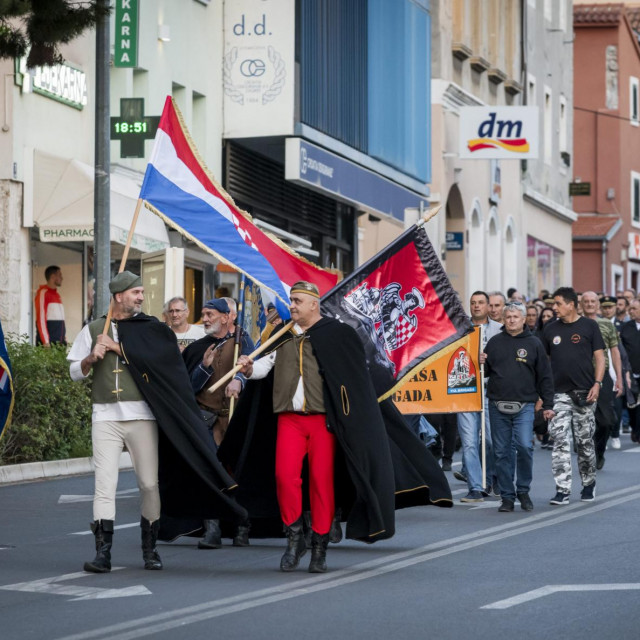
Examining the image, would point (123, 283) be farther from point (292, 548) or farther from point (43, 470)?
point (43, 470)

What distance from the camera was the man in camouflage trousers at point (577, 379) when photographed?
53.4 ft

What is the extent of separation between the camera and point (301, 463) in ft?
37.7

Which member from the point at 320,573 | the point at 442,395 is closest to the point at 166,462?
the point at 320,573

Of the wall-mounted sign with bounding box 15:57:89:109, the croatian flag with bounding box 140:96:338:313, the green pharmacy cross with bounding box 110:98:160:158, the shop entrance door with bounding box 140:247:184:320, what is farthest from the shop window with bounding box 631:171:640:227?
the croatian flag with bounding box 140:96:338:313

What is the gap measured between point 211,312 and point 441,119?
27.8 meters

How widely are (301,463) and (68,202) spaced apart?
13849 mm

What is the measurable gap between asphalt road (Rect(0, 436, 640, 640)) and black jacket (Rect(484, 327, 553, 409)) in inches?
42.1

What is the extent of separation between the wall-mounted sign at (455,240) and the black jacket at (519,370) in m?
27.1

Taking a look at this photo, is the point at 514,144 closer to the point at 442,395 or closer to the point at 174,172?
the point at 442,395

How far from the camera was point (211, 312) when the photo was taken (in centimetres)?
1359

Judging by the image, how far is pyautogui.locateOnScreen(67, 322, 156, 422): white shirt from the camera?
11.3 m

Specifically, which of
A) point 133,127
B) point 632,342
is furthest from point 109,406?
point 632,342

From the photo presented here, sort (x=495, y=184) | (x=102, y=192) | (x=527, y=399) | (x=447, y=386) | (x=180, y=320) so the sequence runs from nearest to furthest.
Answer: (x=180, y=320) → (x=527, y=399) → (x=447, y=386) → (x=102, y=192) → (x=495, y=184)

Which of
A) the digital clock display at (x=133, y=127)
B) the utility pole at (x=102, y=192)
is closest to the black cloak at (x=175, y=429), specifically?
the utility pole at (x=102, y=192)
